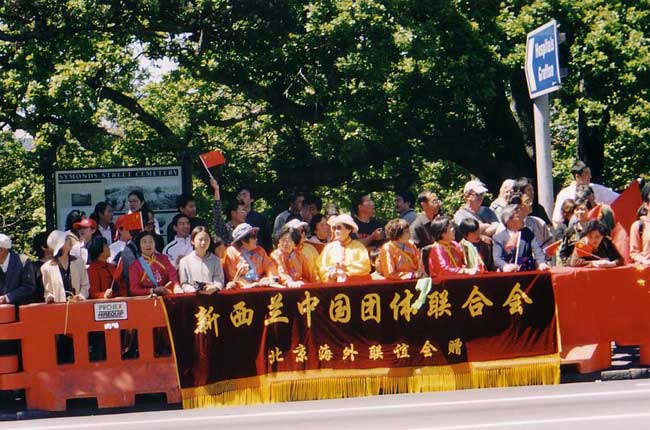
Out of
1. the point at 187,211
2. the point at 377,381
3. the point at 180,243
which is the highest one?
the point at 187,211

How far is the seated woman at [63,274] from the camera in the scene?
1141 cm

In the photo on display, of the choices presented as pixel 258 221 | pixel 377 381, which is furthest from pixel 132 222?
pixel 377 381

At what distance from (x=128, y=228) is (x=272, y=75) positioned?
6447mm

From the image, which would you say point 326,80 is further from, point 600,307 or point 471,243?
point 600,307

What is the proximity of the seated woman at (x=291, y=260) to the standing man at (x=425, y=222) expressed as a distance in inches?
56.4

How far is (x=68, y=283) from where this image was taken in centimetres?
1148

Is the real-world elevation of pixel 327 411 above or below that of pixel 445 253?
below

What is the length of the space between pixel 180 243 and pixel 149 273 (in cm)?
161

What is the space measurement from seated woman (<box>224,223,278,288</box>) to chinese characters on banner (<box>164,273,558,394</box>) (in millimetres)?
441

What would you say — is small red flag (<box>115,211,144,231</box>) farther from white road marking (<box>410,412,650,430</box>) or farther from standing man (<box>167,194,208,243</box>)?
white road marking (<box>410,412,650,430</box>)

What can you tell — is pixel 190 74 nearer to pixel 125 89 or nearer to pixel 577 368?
pixel 125 89

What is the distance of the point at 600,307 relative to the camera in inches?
456

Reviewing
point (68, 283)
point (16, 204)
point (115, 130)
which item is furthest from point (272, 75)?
point (16, 204)

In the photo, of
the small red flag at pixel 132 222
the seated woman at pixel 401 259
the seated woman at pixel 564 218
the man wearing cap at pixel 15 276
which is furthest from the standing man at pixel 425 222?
the man wearing cap at pixel 15 276
